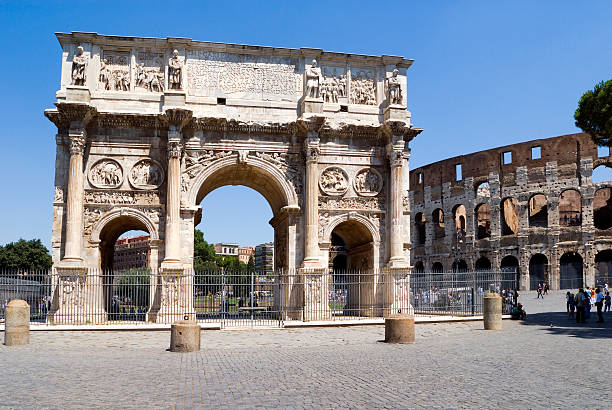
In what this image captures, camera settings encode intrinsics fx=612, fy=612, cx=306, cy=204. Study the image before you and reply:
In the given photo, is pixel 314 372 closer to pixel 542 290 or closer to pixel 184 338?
pixel 184 338

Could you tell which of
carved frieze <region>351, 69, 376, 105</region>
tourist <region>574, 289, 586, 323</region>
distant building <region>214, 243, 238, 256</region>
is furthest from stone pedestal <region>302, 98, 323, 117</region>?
distant building <region>214, 243, 238, 256</region>

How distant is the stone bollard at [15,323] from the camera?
12.8 meters

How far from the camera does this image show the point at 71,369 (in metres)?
9.30

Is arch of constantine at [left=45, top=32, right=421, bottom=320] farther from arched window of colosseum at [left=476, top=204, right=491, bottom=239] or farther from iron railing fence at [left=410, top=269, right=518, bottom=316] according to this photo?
arched window of colosseum at [left=476, top=204, right=491, bottom=239]

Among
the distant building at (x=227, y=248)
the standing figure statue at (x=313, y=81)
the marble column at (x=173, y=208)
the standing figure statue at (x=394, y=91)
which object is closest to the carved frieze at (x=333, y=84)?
the standing figure statue at (x=313, y=81)

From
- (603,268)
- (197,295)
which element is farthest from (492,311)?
(603,268)

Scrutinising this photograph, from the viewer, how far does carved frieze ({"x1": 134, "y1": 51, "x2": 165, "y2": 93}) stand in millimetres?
20391

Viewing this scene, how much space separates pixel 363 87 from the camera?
72.0 feet

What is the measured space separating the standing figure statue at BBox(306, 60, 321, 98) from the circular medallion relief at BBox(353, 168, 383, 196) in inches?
125

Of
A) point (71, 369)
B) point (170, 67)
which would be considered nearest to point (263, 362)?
point (71, 369)

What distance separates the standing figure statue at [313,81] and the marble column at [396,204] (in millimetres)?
3185

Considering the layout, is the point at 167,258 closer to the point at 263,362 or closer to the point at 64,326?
the point at 64,326

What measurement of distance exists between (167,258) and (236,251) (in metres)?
138

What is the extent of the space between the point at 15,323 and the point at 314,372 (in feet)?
24.1
